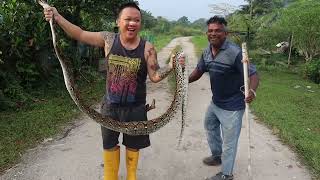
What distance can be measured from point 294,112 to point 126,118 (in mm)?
6242

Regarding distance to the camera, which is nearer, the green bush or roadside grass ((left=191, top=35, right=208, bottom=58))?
the green bush

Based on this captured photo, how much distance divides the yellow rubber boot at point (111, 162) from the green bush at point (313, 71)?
12.6 meters

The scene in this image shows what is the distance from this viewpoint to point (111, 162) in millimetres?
4406

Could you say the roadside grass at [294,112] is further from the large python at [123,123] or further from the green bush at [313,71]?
the large python at [123,123]

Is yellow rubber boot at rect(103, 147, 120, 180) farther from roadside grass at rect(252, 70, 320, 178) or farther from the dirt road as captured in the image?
roadside grass at rect(252, 70, 320, 178)

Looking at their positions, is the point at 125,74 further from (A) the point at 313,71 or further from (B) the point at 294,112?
(A) the point at 313,71

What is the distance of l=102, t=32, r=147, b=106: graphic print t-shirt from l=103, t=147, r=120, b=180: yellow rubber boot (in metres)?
0.58

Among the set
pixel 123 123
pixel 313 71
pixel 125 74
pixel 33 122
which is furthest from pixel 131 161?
pixel 313 71

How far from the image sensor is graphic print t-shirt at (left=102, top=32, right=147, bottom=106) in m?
3.95

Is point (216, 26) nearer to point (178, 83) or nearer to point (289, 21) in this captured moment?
point (178, 83)

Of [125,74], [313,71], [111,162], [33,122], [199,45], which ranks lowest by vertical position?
[199,45]

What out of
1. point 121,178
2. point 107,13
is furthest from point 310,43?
point 121,178

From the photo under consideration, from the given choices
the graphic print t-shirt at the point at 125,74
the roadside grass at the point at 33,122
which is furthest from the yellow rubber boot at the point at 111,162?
the roadside grass at the point at 33,122

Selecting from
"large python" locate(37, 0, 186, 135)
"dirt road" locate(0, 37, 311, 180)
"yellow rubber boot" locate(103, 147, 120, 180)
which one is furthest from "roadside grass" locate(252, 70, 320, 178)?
"yellow rubber boot" locate(103, 147, 120, 180)
